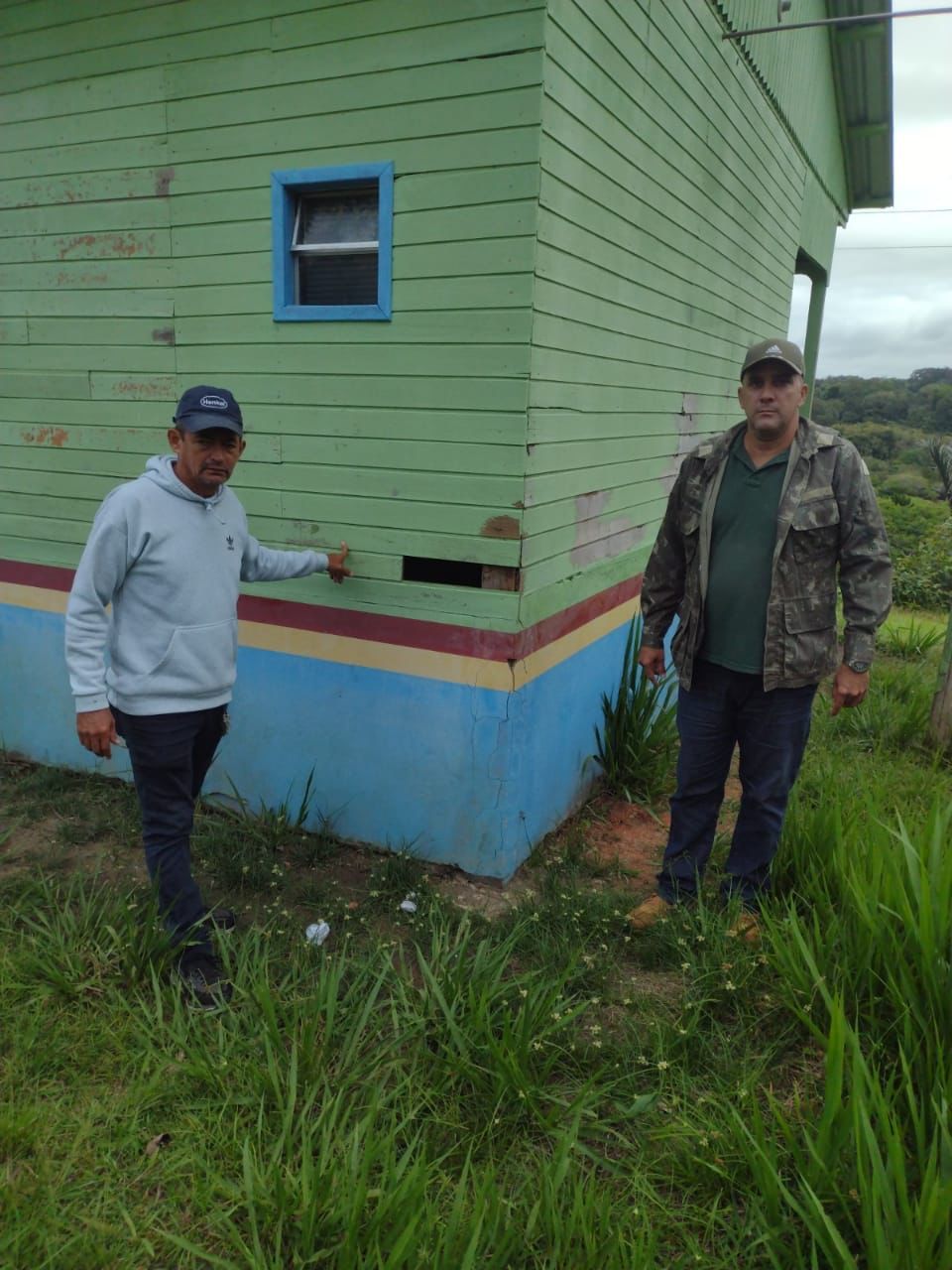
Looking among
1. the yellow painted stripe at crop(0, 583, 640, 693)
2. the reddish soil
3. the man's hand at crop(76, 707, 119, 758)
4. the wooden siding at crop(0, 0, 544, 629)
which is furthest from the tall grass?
the man's hand at crop(76, 707, 119, 758)

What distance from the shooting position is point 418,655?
3.76 meters

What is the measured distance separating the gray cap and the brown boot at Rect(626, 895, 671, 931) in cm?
196

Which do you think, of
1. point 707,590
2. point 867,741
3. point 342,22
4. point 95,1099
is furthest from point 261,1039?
point 867,741

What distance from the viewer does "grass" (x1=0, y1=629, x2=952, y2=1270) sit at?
80.3 inches

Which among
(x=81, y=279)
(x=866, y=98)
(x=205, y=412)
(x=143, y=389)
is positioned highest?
(x=866, y=98)

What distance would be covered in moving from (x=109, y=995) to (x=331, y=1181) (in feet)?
3.56

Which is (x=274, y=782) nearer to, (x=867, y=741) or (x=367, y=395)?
(x=367, y=395)

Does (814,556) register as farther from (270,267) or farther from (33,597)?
(33,597)

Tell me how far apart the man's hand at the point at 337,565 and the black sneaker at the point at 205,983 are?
1.57 metres

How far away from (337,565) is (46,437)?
1846 millimetres

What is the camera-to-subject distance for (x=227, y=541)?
10.1 ft

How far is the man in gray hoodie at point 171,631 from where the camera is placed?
279cm

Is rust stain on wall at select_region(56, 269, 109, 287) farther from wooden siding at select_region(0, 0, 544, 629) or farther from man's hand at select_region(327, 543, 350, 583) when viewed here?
man's hand at select_region(327, 543, 350, 583)

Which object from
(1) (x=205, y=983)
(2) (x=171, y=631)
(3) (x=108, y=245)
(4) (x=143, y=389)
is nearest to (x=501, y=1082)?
(1) (x=205, y=983)
